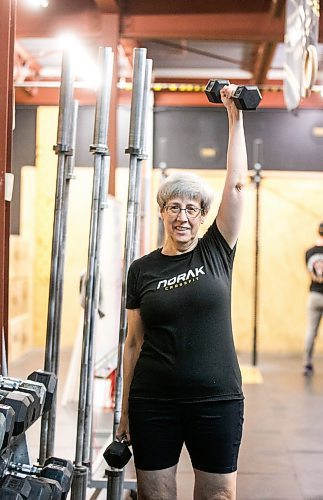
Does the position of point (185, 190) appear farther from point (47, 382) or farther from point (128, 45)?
point (128, 45)

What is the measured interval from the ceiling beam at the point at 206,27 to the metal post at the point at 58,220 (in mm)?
4362

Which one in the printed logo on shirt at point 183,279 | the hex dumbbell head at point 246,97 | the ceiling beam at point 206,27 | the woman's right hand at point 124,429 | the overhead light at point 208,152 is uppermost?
the ceiling beam at point 206,27

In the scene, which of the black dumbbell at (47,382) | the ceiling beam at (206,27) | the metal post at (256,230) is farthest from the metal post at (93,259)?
the metal post at (256,230)

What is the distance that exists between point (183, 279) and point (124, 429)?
54 centimetres

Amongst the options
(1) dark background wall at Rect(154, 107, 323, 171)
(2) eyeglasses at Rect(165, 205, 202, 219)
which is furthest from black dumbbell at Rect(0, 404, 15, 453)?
(1) dark background wall at Rect(154, 107, 323, 171)

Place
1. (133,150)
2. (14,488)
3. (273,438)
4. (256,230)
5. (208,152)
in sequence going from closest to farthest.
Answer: (14,488), (133,150), (273,438), (256,230), (208,152)

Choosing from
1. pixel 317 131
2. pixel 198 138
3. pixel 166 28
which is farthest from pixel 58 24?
pixel 317 131

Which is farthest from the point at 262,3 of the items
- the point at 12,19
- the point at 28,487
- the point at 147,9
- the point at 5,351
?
the point at 28,487

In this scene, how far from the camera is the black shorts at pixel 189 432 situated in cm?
203

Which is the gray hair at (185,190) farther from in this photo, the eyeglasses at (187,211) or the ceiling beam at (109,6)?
the ceiling beam at (109,6)

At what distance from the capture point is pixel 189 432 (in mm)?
2064

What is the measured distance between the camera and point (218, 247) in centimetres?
210

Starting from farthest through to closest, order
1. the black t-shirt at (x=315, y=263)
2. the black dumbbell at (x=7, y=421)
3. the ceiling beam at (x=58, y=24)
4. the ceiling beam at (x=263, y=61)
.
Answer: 1. the ceiling beam at (x=263, y=61)
2. the black t-shirt at (x=315, y=263)
3. the ceiling beam at (x=58, y=24)
4. the black dumbbell at (x=7, y=421)

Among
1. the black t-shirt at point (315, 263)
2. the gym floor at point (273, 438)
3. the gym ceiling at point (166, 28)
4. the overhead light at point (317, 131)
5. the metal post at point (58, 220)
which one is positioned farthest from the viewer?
the overhead light at point (317, 131)
